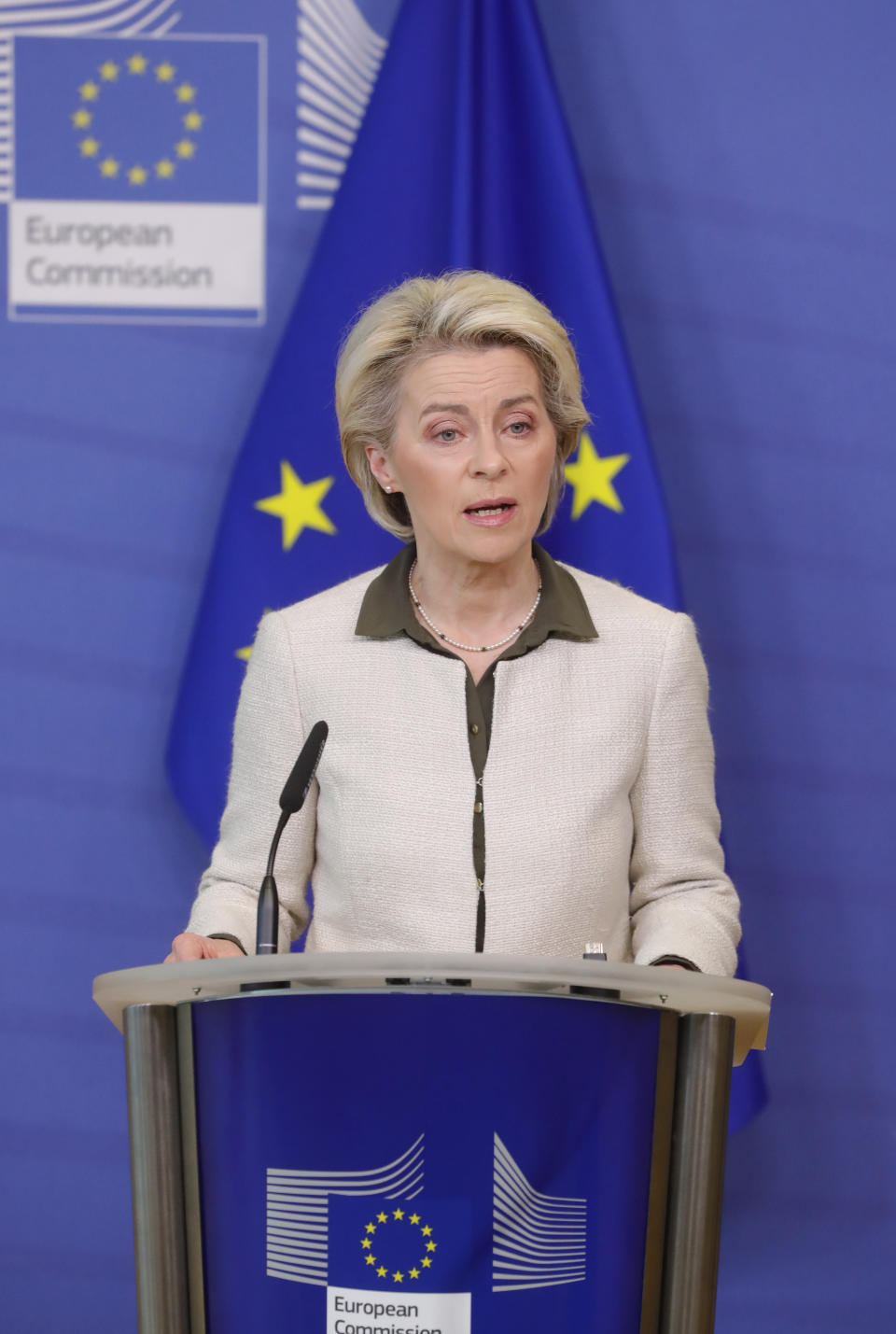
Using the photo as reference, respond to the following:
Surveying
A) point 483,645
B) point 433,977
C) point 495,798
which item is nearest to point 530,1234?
point 433,977

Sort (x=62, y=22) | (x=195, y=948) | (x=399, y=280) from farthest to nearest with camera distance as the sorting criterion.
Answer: (x=62, y=22), (x=399, y=280), (x=195, y=948)

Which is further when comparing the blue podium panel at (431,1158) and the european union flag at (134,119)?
the european union flag at (134,119)

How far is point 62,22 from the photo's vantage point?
2744 mm

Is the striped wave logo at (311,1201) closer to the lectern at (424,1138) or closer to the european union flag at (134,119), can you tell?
the lectern at (424,1138)

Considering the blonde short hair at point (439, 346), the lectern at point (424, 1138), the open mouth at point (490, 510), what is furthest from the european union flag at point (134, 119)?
the lectern at point (424, 1138)

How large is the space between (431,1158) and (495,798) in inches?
25.5

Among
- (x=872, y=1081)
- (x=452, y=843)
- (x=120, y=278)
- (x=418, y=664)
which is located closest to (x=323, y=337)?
(x=120, y=278)

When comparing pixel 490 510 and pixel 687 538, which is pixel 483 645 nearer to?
pixel 490 510

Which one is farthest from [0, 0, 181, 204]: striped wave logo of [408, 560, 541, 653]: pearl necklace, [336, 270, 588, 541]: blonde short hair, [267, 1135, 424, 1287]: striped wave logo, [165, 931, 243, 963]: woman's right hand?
[267, 1135, 424, 1287]: striped wave logo

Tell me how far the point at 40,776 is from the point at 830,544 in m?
1.43

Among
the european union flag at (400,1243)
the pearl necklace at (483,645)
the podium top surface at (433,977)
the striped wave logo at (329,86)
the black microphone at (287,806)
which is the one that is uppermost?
the striped wave logo at (329,86)

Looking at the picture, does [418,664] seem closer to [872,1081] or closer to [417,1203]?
[417,1203]

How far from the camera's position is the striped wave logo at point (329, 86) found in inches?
108

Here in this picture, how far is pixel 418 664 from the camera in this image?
1778mm
